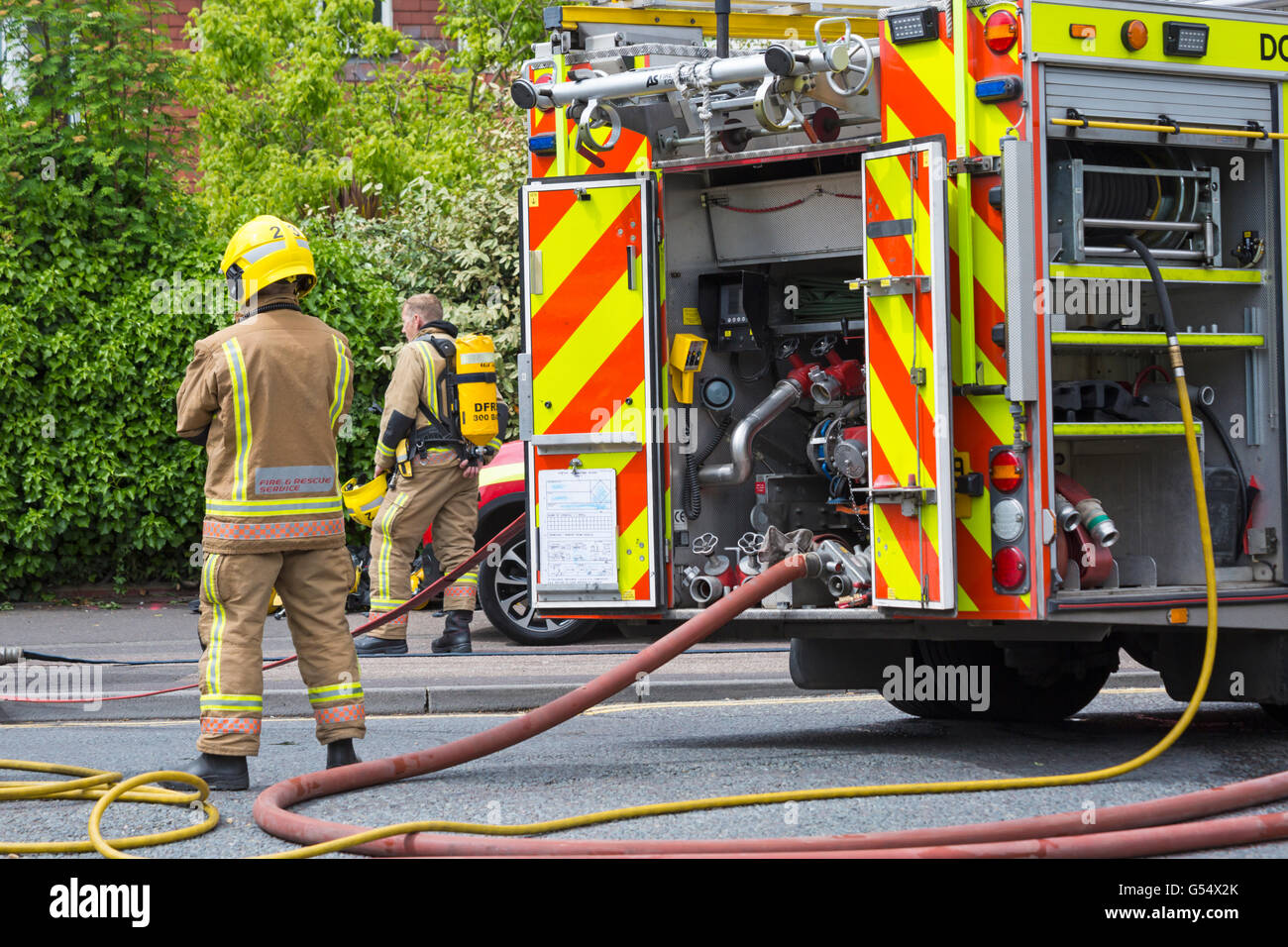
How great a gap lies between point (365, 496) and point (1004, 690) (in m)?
4.65

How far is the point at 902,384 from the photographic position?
603 centimetres

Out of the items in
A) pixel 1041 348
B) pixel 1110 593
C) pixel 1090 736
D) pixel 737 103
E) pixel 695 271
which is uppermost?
pixel 737 103

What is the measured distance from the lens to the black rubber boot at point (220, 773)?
5922 mm

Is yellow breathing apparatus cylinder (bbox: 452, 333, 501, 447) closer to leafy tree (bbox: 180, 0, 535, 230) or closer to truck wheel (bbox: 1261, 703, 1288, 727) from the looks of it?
truck wheel (bbox: 1261, 703, 1288, 727)

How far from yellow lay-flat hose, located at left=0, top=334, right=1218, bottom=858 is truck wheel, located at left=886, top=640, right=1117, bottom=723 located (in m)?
0.95

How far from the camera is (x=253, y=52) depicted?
16562 mm

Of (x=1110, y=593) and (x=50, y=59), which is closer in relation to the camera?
(x=1110, y=593)

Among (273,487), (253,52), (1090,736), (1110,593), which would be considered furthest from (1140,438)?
(253,52)

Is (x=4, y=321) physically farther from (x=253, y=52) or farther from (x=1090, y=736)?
(x=1090, y=736)

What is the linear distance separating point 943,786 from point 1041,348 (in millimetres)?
1538

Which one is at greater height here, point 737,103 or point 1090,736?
point 737,103

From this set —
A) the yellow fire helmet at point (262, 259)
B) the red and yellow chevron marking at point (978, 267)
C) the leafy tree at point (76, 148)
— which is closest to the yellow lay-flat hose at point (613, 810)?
the red and yellow chevron marking at point (978, 267)
